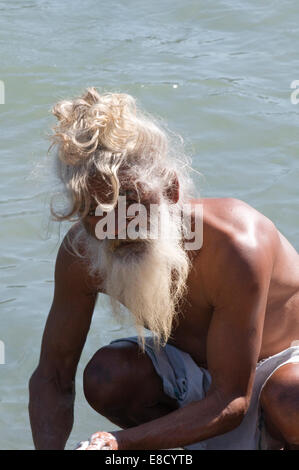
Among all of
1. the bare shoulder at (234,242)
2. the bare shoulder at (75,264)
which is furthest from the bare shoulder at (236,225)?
the bare shoulder at (75,264)

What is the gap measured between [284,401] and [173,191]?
2.39 feet

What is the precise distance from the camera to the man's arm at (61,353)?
3184 millimetres

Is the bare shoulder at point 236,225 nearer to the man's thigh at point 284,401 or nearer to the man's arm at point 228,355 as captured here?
the man's arm at point 228,355

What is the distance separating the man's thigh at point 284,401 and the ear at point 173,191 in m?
0.65

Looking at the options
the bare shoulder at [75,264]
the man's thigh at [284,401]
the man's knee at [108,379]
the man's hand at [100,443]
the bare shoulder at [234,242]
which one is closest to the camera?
the man's hand at [100,443]

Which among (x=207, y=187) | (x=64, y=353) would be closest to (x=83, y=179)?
(x=64, y=353)

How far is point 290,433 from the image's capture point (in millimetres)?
3037

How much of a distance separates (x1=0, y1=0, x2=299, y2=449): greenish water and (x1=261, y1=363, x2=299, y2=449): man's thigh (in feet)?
2.56

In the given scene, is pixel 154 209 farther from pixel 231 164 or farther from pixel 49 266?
pixel 231 164

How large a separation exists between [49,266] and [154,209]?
1923 mm

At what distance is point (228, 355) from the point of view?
2916 millimetres

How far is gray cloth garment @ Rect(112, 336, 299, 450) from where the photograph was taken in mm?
3189

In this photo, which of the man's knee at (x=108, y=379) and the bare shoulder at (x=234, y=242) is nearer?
the bare shoulder at (x=234, y=242)

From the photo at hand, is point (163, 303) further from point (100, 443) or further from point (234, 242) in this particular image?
point (100, 443)
